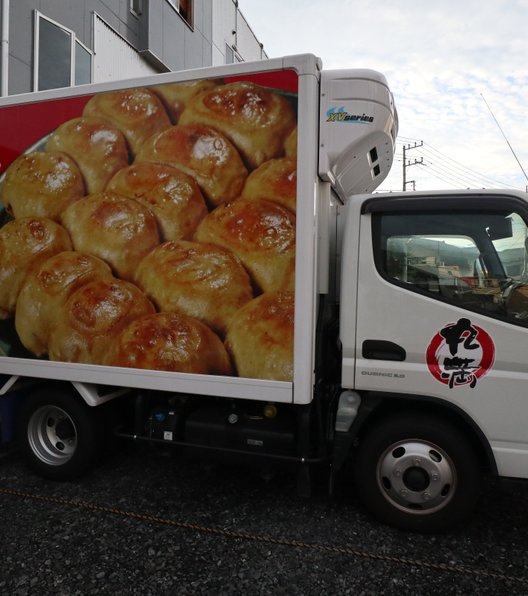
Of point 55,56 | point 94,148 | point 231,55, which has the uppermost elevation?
point 231,55

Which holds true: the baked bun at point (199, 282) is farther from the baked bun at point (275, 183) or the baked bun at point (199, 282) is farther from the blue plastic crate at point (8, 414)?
the blue plastic crate at point (8, 414)

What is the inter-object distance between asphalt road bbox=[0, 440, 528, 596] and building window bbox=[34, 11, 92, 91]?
7.34m

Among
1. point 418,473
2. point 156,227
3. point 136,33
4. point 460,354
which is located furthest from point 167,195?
point 136,33

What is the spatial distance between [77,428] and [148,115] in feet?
8.37

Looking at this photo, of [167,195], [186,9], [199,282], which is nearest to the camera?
[199,282]

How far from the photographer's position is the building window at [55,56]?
839 centimetres

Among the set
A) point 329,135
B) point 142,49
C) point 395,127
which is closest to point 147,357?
point 329,135

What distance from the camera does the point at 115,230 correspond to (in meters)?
3.57

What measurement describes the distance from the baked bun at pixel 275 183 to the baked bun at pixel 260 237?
5 cm

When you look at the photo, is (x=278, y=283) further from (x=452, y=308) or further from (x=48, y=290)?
(x=48, y=290)

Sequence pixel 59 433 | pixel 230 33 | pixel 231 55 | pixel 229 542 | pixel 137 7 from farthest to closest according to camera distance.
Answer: pixel 231 55 < pixel 230 33 < pixel 137 7 < pixel 59 433 < pixel 229 542

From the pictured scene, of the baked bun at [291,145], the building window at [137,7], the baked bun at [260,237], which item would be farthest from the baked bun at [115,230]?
the building window at [137,7]

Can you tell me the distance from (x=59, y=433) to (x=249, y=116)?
120 inches

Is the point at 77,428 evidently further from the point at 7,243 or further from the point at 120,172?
the point at 120,172
